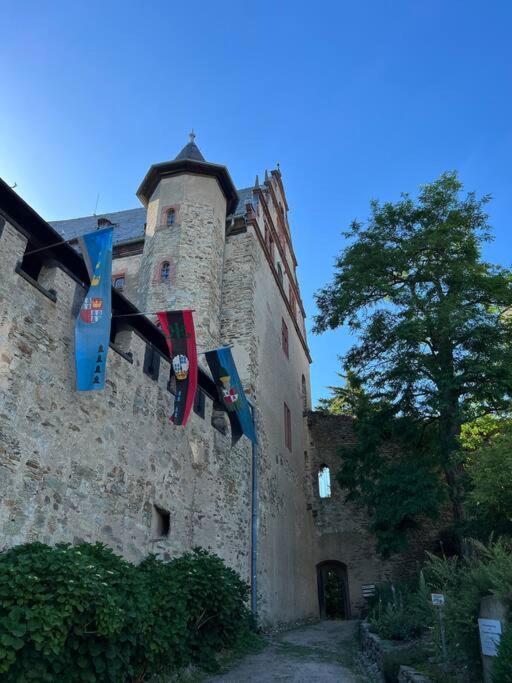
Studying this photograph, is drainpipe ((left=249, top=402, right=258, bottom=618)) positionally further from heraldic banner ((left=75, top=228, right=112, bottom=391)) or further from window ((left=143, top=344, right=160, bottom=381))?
heraldic banner ((left=75, top=228, right=112, bottom=391))

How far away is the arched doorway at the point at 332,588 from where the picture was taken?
2080 cm

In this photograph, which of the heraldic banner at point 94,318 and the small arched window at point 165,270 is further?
the small arched window at point 165,270

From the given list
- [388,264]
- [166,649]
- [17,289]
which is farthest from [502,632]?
[388,264]

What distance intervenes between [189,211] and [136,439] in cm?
996

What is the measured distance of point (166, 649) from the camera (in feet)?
22.3

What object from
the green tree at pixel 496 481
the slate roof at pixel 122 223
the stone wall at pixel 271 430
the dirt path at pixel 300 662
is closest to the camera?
the dirt path at pixel 300 662

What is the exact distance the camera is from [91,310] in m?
8.12

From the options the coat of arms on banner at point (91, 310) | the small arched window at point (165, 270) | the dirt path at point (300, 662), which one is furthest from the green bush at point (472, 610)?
the small arched window at point (165, 270)

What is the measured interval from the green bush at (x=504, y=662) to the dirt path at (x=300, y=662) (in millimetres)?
3689

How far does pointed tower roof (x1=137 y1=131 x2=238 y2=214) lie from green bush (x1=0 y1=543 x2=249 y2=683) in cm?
1375

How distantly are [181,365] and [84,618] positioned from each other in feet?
16.2

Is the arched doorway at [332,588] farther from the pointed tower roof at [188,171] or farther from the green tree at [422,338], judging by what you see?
the pointed tower roof at [188,171]

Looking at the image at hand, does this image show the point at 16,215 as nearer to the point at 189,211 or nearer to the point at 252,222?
the point at 189,211

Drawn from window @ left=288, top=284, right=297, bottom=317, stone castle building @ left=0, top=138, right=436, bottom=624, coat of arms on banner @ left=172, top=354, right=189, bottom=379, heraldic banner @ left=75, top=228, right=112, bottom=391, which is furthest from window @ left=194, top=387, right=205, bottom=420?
window @ left=288, top=284, right=297, bottom=317
